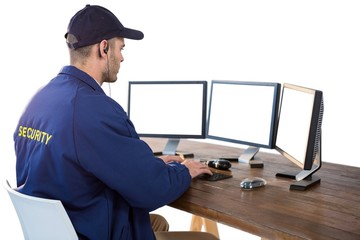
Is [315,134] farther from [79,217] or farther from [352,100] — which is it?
[352,100]

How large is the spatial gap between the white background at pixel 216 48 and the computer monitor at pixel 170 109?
5.15ft

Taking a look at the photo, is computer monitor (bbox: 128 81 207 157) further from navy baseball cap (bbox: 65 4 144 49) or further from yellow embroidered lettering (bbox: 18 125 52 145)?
yellow embroidered lettering (bbox: 18 125 52 145)

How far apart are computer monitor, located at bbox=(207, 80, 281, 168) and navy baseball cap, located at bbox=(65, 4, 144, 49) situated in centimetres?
81

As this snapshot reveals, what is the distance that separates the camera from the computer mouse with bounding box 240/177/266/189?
2059 mm

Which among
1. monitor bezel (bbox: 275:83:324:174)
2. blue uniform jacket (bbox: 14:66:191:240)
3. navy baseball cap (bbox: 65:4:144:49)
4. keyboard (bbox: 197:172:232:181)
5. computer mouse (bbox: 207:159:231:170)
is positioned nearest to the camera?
blue uniform jacket (bbox: 14:66:191:240)

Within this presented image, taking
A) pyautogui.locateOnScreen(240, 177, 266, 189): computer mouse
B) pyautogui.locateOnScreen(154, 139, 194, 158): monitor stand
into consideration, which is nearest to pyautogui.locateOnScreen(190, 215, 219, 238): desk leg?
pyautogui.locateOnScreen(154, 139, 194, 158): monitor stand

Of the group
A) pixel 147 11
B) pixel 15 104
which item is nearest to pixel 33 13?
pixel 15 104

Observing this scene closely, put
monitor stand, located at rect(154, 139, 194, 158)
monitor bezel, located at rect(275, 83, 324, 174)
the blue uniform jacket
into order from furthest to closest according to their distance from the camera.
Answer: monitor stand, located at rect(154, 139, 194, 158) < monitor bezel, located at rect(275, 83, 324, 174) < the blue uniform jacket

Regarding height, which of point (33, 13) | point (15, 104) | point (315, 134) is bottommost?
point (15, 104)

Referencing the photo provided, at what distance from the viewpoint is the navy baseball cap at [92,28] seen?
1833 mm

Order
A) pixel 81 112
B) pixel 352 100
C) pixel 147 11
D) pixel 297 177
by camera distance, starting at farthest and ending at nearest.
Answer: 1. pixel 147 11
2. pixel 352 100
3. pixel 297 177
4. pixel 81 112

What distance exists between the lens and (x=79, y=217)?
1.68 meters

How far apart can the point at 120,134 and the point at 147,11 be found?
3239mm

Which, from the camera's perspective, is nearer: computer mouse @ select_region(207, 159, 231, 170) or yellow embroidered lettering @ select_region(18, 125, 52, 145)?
yellow embroidered lettering @ select_region(18, 125, 52, 145)
